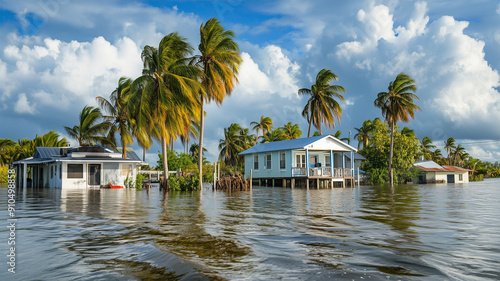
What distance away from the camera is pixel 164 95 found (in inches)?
998

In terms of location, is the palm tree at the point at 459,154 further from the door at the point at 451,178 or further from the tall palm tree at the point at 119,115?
the tall palm tree at the point at 119,115

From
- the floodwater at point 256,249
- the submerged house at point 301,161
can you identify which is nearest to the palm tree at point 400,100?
the submerged house at point 301,161

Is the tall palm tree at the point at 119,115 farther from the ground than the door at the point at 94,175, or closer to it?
farther from the ground

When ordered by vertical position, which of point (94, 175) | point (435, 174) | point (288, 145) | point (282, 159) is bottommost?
point (435, 174)

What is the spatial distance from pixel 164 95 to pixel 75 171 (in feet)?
36.9

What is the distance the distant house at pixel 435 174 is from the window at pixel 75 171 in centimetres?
4701

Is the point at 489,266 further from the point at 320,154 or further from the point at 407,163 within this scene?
the point at 407,163

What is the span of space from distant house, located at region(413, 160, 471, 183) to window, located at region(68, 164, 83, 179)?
1851 inches

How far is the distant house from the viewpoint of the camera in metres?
59.2

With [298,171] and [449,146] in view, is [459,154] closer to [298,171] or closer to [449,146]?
[449,146]

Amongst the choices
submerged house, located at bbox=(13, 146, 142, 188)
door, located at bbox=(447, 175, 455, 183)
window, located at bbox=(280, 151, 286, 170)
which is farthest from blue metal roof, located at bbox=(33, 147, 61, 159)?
door, located at bbox=(447, 175, 455, 183)

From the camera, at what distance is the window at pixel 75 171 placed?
3062 centimetres

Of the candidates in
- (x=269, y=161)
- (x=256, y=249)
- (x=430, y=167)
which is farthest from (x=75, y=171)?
(x=430, y=167)

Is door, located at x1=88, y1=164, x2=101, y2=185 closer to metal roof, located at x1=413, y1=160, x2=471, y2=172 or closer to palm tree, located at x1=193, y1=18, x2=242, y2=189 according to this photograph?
palm tree, located at x1=193, y1=18, x2=242, y2=189
